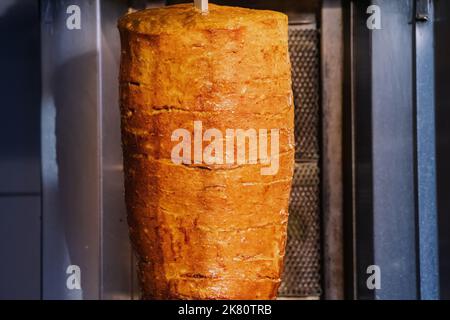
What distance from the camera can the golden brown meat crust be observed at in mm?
1126

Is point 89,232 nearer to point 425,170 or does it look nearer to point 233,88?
point 233,88

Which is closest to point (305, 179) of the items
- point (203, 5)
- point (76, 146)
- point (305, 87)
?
point (305, 87)

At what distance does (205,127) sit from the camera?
1.13 metres

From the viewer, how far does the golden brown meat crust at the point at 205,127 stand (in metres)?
1.13

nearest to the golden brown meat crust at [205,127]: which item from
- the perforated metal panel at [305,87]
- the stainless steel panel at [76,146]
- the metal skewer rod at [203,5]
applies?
the metal skewer rod at [203,5]

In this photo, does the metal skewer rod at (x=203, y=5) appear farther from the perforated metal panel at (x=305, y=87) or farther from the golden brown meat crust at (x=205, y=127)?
the perforated metal panel at (x=305, y=87)

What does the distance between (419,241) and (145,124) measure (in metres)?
0.69

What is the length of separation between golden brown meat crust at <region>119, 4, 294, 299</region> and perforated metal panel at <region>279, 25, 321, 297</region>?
45 centimetres

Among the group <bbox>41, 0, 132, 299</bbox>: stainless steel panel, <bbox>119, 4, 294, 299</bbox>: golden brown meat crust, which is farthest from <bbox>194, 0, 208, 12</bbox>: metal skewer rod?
<bbox>41, 0, 132, 299</bbox>: stainless steel panel

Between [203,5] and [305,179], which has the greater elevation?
[203,5]

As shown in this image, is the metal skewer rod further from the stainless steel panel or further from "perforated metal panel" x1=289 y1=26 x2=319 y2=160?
"perforated metal panel" x1=289 y1=26 x2=319 y2=160

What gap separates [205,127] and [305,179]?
0.58 metres

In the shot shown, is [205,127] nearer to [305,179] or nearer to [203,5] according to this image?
[203,5]

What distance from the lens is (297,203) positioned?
5.44 feet
